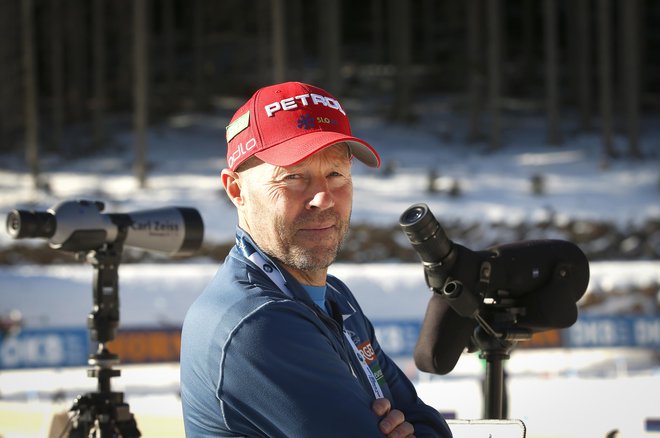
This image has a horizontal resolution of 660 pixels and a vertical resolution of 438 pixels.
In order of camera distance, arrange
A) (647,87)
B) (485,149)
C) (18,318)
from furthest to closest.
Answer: (647,87) < (485,149) < (18,318)

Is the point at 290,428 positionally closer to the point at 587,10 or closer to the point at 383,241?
the point at 383,241

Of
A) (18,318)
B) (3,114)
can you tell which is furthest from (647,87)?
(18,318)

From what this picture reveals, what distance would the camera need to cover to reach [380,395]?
9.01 ft

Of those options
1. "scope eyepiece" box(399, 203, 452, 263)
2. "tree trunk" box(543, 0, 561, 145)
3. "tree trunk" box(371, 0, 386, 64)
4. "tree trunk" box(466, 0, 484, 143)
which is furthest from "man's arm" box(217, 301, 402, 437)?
"tree trunk" box(371, 0, 386, 64)

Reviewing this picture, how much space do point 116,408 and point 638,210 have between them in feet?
60.5

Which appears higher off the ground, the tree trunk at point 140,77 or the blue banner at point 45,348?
the tree trunk at point 140,77

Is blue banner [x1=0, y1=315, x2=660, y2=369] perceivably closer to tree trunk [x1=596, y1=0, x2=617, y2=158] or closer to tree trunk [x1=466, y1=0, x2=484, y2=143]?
tree trunk [x1=596, y1=0, x2=617, y2=158]

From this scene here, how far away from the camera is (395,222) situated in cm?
1917

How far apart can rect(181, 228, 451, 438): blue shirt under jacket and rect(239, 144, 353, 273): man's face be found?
12cm

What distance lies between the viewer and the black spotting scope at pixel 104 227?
13.8ft

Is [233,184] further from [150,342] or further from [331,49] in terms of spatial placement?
[331,49]

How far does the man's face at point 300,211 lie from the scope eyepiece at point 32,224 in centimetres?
169

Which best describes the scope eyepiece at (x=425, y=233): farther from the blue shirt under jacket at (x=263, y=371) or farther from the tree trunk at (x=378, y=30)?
the tree trunk at (x=378, y=30)

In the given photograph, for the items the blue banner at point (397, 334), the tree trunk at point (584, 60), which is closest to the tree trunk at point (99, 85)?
the tree trunk at point (584, 60)
